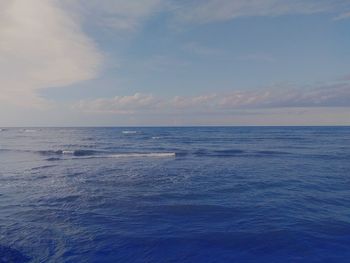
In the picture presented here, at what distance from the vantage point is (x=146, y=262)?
8.98 metres

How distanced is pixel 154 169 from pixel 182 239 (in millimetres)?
16261

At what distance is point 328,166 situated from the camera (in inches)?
1053

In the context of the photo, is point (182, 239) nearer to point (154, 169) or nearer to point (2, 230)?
point (2, 230)

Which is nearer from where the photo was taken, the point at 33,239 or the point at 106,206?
the point at 33,239

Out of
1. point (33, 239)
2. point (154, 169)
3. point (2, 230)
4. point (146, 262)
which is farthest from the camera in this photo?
point (154, 169)

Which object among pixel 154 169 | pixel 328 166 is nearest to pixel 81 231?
pixel 154 169

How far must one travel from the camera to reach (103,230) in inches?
448

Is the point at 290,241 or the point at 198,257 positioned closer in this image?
the point at 198,257

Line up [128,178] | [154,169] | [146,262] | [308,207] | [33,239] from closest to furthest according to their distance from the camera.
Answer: [146,262], [33,239], [308,207], [128,178], [154,169]

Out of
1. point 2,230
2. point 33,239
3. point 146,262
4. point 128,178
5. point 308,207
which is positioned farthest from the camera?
point 128,178

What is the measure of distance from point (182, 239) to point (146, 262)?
1.92 meters

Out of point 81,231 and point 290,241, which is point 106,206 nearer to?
point 81,231

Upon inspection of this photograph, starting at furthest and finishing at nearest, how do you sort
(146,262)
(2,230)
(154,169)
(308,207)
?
(154,169), (308,207), (2,230), (146,262)

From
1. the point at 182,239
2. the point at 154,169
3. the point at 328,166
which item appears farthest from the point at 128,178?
the point at 328,166
